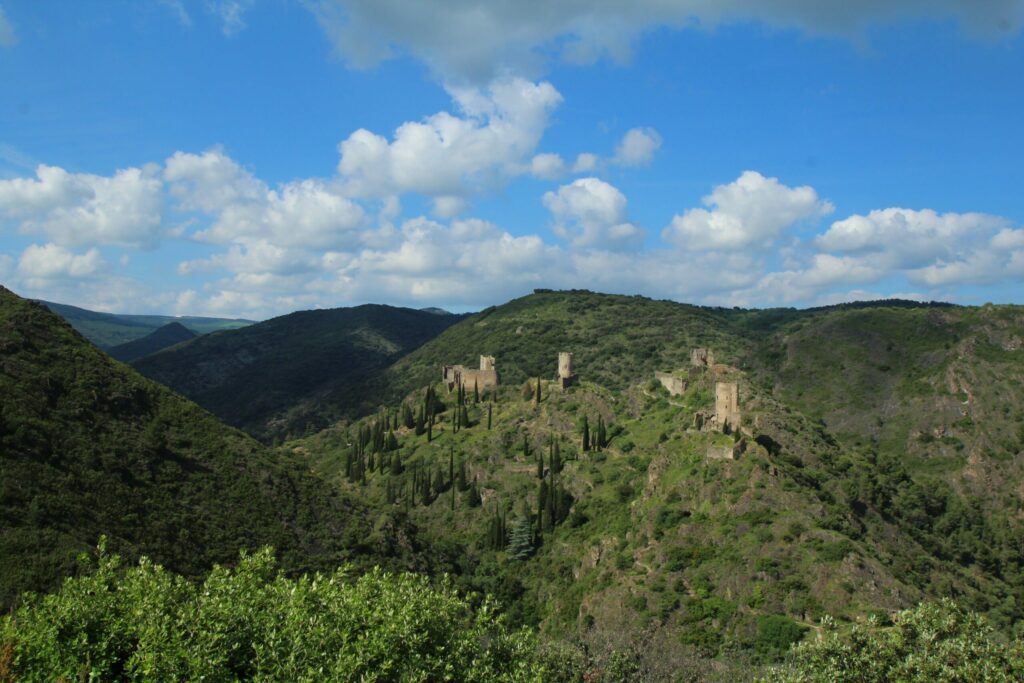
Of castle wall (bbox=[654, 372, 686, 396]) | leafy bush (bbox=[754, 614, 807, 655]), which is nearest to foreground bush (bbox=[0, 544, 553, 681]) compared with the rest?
leafy bush (bbox=[754, 614, 807, 655])

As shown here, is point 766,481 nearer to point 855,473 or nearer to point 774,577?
point 774,577

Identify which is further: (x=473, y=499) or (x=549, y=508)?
(x=473, y=499)

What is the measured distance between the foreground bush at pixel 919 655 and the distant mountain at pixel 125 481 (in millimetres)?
36029

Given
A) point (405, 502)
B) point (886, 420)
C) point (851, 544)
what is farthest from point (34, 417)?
point (886, 420)

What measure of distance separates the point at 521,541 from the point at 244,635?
55.7 m

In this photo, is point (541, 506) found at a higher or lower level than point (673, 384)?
lower

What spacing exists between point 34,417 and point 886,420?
12878cm

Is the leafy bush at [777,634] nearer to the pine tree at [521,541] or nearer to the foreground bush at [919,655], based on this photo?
the foreground bush at [919,655]

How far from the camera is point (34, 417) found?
46.8m

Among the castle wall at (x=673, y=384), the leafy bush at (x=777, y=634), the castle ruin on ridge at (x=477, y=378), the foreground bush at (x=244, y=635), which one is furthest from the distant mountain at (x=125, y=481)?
the castle ruin on ridge at (x=477, y=378)

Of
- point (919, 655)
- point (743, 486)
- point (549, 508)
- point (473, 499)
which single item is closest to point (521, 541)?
point (549, 508)

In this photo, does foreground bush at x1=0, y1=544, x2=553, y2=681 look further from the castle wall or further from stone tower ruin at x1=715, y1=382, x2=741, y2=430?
the castle wall

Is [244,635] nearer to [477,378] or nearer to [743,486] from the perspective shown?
[743,486]

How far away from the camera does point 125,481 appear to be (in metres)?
46.7
